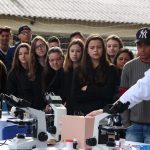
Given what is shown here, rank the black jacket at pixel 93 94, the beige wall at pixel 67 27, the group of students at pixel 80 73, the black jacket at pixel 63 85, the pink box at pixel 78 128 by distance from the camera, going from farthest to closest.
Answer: the beige wall at pixel 67 27 < the black jacket at pixel 63 85 < the black jacket at pixel 93 94 < the group of students at pixel 80 73 < the pink box at pixel 78 128

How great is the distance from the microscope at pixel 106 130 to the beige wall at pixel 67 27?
7.11 metres

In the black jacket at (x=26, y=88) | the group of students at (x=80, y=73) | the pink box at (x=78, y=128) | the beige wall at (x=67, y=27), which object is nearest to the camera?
the pink box at (x=78, y=128)

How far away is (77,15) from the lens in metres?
11.0

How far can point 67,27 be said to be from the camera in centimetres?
1054

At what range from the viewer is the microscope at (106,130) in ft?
8.52

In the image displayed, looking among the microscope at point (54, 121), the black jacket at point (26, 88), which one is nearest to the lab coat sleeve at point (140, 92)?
the microscope at point (54, 121)

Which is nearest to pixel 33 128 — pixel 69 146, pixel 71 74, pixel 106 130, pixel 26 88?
pixel 69 146

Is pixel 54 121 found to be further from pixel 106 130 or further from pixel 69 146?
pixel 106 130

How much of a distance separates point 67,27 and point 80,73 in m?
6.86

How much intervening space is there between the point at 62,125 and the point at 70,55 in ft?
4.65

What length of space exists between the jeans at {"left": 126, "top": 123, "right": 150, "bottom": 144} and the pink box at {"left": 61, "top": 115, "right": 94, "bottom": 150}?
0.67m

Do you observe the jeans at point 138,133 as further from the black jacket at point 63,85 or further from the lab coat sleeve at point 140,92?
the black jacket at point 63,85

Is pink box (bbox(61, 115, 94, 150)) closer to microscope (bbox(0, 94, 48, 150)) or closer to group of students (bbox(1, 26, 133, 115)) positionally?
microscope (bbox(0, 94, 48, 150))

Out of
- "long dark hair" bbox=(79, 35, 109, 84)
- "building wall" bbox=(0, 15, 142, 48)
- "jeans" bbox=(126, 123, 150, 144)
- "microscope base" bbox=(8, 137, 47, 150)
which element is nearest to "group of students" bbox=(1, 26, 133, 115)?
"long dark hair" bbox=(79, 35, 109, 84)
